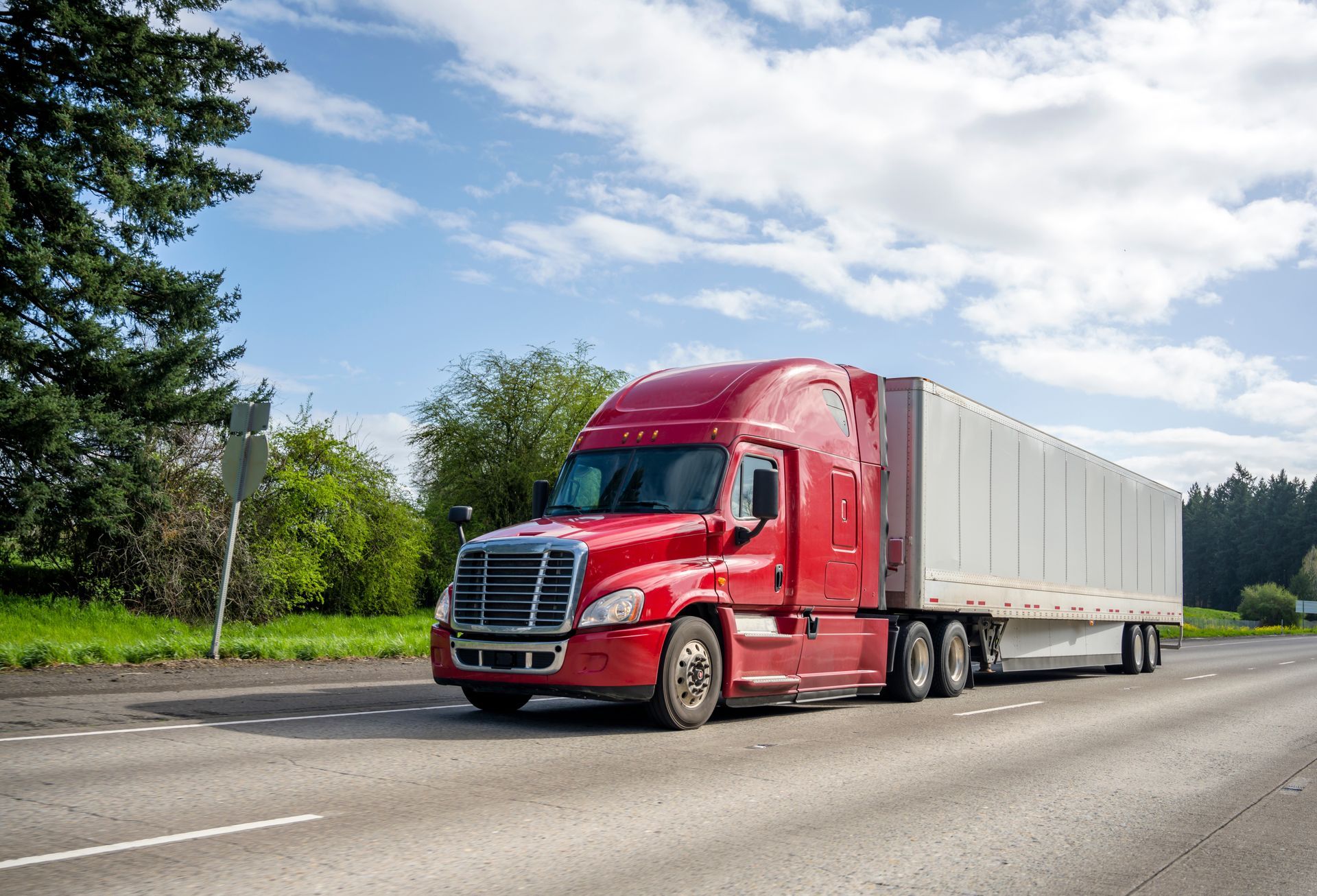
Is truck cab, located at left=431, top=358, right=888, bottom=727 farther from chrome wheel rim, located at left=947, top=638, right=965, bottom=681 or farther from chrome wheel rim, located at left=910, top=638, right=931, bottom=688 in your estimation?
chrome wheel rim, located at left=947, top=638, right=965, bottom=681

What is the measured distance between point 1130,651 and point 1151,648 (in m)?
1.56

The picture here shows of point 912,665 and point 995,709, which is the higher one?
point 912,665

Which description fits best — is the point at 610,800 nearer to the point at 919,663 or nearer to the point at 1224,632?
the point at 919,663

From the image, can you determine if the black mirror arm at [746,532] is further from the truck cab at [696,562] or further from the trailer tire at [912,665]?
the trailer tire at [912,665]

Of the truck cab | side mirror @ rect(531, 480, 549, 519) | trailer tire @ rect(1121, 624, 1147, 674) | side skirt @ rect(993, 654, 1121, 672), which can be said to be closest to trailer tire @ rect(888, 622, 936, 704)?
the truck cab

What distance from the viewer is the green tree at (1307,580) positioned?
130250mm

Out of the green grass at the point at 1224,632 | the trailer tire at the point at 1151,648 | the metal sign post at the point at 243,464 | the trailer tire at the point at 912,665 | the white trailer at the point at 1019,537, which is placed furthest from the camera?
the green grass at the point at 1224,632

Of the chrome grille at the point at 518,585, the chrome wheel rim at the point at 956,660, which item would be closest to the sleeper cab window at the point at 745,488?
the chrome grille at the point at 518,585

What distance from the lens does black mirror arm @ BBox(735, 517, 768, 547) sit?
35.4 ft

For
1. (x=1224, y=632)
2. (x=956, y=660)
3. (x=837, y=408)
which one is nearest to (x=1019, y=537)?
(x=956, y=660)

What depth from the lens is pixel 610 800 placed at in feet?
21.7

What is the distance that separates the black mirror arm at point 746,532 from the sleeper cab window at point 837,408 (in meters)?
2.42

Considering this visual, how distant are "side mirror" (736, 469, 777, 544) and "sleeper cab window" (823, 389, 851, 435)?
7.53 feet

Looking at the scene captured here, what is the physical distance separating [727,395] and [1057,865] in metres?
6.65
